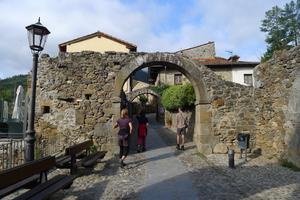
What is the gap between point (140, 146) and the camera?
1176cm

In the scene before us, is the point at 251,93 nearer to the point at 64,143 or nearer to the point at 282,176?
the point at 282,176

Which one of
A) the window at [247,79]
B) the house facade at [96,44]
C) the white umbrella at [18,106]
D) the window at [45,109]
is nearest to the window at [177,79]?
the house facade at [96,44]

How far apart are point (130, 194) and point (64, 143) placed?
18.6 feet

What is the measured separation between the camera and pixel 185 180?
7172mm

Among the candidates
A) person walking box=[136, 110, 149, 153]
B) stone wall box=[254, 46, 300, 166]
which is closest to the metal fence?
person walking box=[136, 110, 149, 153]

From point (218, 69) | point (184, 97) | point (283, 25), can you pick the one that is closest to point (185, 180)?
point (184, 97)

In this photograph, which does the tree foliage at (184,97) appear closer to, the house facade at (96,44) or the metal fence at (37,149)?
the metal fence at (37,149)

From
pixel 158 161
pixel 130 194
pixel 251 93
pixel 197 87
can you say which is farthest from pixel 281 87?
pixel 130 194

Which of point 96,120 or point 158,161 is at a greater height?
point 96,120

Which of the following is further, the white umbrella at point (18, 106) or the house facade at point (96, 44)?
the house facade at point (96, 44)

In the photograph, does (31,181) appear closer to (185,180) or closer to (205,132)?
(185,180)

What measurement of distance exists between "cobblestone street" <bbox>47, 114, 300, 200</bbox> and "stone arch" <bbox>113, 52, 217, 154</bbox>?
122cm

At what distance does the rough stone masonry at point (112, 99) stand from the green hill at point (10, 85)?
3574cm

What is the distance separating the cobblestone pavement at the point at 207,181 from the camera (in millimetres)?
6027
